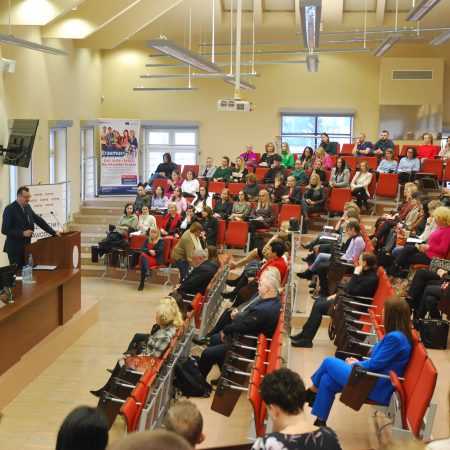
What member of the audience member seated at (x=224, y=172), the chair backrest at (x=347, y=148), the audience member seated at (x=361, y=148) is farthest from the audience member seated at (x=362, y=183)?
the chair backrest at (x=347, y=148)

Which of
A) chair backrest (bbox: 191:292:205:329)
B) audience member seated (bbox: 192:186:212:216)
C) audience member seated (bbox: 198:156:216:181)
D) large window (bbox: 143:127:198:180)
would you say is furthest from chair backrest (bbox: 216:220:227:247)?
large window (bbox: 143:127:198:180)

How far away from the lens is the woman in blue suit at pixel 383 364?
512 centimetres

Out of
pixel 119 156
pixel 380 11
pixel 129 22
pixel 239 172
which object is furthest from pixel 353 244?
pixel 380 11

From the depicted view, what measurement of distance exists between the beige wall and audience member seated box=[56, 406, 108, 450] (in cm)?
1084

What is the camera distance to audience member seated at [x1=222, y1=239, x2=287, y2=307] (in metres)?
8.58

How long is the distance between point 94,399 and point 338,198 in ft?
26.0

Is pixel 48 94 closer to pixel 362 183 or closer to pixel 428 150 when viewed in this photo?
pixel 362 183

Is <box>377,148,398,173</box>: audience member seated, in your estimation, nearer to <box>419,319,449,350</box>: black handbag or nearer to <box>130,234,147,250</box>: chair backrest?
<box>130,234,147,250</box>: chair backrest

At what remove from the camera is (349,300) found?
7367mm

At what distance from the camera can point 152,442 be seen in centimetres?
168

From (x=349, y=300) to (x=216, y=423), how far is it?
6.72 feet

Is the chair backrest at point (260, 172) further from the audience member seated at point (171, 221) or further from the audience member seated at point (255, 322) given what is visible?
the audience member seated at point (255, 322)

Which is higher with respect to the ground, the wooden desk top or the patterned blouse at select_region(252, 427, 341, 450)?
the patterned blouse at select_region(252, 427, 341, 450)

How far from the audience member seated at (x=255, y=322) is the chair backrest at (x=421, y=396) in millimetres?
1967
